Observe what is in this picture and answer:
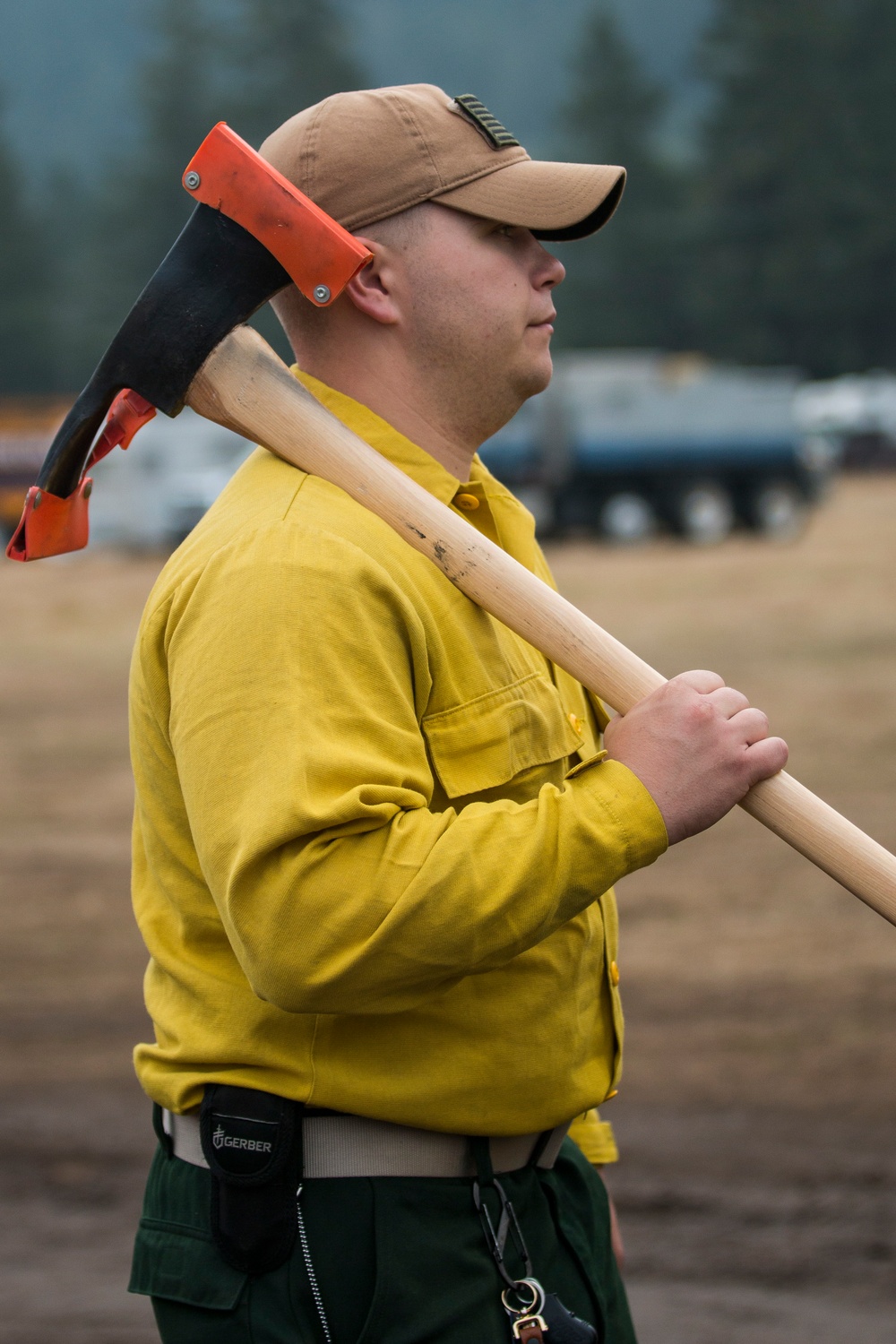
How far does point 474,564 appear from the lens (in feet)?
A: 6.52

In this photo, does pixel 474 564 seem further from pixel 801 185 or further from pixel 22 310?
pixel 22 310

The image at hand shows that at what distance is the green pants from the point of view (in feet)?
6.25

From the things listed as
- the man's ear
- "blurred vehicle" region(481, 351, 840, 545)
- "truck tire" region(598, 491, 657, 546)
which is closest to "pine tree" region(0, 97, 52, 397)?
"blurred vehicle" region(481, 351, 840, 545)

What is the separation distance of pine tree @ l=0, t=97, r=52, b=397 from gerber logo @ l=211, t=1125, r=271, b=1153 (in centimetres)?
6771

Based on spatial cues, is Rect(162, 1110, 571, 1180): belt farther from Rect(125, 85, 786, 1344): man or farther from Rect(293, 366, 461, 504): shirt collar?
Rect(293, 366, 461, 504): shirt collar

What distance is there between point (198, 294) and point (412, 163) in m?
0.32

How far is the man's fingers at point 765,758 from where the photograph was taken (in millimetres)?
1901

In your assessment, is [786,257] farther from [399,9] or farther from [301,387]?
[399,9]

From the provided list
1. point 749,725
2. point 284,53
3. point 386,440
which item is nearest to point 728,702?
point 749,725

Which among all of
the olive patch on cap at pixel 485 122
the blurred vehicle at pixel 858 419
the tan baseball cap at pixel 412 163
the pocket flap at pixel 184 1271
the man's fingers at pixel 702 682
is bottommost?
the pocket flap at pixel 184 1271

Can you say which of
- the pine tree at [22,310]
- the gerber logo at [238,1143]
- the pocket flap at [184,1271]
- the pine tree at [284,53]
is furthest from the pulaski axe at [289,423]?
the pine tree at [284,53]

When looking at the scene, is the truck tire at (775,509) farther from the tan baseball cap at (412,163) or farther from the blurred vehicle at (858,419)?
the tan baseball cap at (412,163)

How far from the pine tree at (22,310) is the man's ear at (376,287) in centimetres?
6743

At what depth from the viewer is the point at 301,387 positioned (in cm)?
202
